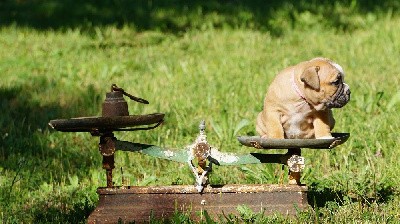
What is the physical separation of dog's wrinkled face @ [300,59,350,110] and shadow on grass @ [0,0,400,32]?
7.52m

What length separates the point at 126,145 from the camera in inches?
188

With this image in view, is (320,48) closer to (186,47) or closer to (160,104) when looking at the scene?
(186,47)

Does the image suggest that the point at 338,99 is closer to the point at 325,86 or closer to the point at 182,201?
the point at 325,86

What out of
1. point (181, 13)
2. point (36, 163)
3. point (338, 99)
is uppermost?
point (181, 13)

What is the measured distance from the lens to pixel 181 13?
1305 cm

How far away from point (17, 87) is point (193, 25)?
13.0 feet

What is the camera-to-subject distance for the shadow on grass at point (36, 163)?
18.0 ft

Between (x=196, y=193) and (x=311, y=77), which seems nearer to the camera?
(x=311, y=77)

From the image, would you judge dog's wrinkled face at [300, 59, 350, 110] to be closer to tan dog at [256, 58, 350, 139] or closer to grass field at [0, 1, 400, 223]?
tan dog at [256, 58, 350, 139]

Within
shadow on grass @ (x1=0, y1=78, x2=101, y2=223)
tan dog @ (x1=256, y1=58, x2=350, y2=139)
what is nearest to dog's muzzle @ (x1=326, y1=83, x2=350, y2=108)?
tan dog @ (x1=256, y1=58, x2=350, y2=139)

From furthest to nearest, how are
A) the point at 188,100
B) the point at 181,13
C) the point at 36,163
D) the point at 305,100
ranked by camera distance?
the point at 181,13 < the point at 188,100 < the point at 36,163 < the point at 305,100

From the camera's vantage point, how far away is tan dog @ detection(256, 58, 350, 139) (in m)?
4.41

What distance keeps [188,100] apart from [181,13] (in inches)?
202

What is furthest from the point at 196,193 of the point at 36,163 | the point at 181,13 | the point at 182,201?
the point at 181,13
